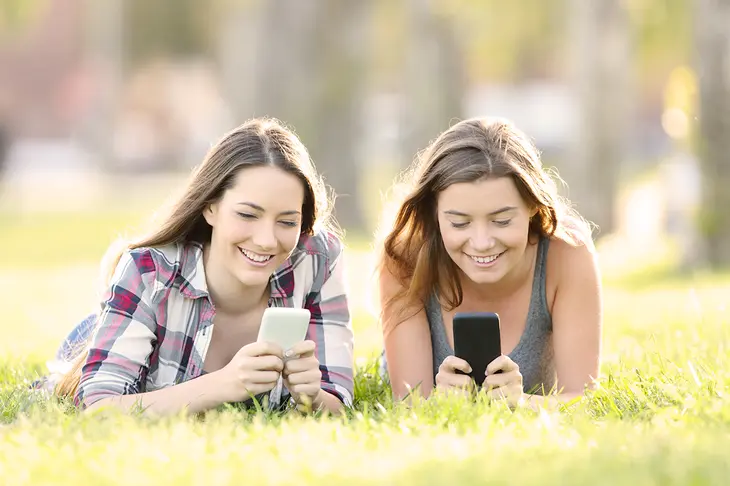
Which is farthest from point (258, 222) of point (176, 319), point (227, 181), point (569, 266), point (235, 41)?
point (235, 41)

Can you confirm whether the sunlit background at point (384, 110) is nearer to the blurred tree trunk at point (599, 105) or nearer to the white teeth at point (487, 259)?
A: the blurred tree trunk at point (599, 105)

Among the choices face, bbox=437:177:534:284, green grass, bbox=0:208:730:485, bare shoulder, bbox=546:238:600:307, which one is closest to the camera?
green grass, bbox=0:208:730:485

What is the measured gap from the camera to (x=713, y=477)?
2975mm

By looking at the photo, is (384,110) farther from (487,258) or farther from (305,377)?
(305,377)

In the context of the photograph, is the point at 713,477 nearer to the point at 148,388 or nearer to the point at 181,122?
the point at 148,388

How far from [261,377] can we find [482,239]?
38.3 inches

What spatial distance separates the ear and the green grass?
711 millimetres

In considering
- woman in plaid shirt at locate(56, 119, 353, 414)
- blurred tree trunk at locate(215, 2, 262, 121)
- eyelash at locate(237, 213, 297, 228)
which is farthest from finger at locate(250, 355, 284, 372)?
blurred tree trunk at locate(215, 2, 262, 121)

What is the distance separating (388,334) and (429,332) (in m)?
0.19

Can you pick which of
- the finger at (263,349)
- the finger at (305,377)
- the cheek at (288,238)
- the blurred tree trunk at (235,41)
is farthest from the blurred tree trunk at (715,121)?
the blurred tree trunk at (235,41)

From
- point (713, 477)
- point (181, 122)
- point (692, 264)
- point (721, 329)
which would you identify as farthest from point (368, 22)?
point (181, 122)

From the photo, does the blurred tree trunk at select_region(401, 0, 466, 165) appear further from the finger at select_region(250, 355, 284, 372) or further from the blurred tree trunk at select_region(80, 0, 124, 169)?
the finger at select_region(250, 355, 284, 372)

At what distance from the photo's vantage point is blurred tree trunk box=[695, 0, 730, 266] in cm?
945

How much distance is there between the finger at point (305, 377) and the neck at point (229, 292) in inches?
21.8
